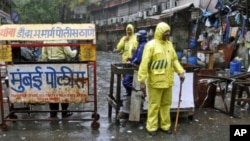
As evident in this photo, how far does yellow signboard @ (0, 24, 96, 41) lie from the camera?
6105 mm

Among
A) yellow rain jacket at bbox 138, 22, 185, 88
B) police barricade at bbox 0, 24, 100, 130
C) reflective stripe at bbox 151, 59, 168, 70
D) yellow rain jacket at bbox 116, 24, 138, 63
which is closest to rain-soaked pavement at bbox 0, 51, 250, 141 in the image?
police barricade at bbox 0, 24, 100, 130

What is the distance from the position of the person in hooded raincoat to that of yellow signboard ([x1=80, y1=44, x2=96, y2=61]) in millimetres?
909

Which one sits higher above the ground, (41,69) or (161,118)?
(41,69)

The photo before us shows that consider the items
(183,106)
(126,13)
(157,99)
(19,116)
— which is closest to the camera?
(157,99)

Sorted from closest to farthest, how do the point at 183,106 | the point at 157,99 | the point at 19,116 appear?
1. the point at 157,99
2. the point at 183,106
3. the point at 19,116

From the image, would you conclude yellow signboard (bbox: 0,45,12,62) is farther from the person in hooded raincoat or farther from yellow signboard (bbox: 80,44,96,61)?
the person in hooded raincoat

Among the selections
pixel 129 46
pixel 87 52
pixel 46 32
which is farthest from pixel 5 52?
pixel 129 46

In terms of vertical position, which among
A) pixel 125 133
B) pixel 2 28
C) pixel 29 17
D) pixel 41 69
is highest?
pixel 29 17

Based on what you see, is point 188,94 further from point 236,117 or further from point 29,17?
point 29,17

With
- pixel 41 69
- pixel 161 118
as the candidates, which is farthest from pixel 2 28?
pixel 161 118

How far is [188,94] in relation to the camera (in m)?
6.96

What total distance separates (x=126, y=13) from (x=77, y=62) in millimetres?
35228

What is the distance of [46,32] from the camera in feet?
20.4

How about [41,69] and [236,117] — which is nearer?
[41,69]
